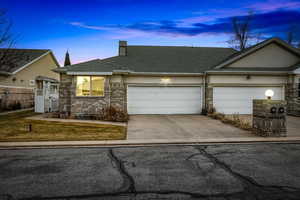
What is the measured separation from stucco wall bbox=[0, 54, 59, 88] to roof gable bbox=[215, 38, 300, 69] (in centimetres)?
1974

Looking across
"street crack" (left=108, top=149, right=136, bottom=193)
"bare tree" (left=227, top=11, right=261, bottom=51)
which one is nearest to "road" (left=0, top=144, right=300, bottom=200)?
"street crack" (left=108, top=149, right=136, bottom=193)

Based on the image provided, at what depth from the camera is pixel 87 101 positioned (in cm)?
1298

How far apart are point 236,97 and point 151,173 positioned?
488 inches

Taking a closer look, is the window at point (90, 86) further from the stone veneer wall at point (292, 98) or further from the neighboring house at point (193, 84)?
the stone veneer wall at point (292, 98)

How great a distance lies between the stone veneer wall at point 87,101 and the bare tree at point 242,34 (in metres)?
24.0

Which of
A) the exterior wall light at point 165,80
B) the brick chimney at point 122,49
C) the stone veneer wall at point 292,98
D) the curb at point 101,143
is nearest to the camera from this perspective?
the curb at point 101,143

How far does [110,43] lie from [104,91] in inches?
427

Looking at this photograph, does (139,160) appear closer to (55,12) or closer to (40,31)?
(55,12)

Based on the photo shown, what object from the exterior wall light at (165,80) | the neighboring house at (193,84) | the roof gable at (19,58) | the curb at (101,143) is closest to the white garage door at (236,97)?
the neighboring house at (193,84)

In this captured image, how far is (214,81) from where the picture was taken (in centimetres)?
1416

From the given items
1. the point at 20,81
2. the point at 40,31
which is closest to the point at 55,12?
the point at 40,31

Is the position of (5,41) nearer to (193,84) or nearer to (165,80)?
(165,80)

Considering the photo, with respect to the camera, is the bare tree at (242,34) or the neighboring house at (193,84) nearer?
the neighboring house at (193,84)

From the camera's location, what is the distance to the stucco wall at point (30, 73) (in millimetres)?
18125
